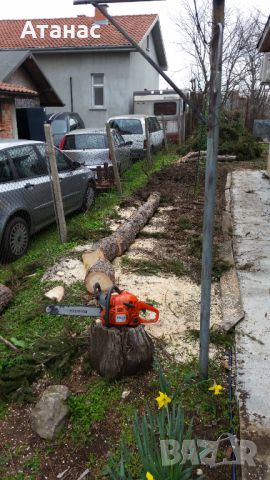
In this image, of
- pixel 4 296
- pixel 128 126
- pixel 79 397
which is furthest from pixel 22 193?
pixel 128 126

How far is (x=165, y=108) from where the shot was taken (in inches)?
827

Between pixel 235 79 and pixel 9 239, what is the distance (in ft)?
73.9

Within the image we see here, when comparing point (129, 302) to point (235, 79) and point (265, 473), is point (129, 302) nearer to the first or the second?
point (265, 473)

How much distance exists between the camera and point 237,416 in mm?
3064

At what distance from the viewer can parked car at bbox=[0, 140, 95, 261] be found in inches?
235

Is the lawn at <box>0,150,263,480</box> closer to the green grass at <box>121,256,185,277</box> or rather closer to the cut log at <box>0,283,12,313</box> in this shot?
the cut log at <box>0,283,12,313</box>

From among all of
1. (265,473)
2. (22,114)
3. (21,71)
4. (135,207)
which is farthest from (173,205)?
(21,71)

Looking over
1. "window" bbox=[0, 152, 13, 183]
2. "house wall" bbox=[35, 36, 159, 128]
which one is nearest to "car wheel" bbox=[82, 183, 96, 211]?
"window" bbox=[0, 152, 13, 183]

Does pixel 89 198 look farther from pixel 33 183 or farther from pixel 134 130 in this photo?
pixel 134 130

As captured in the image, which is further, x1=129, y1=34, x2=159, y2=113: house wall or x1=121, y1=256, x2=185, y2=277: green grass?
x1=129, y1=34, x2=159, y2=113: house wall

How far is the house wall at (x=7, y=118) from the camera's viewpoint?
13.4m

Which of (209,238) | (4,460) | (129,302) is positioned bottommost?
(4,460)

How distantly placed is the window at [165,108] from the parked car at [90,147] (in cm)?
1002
